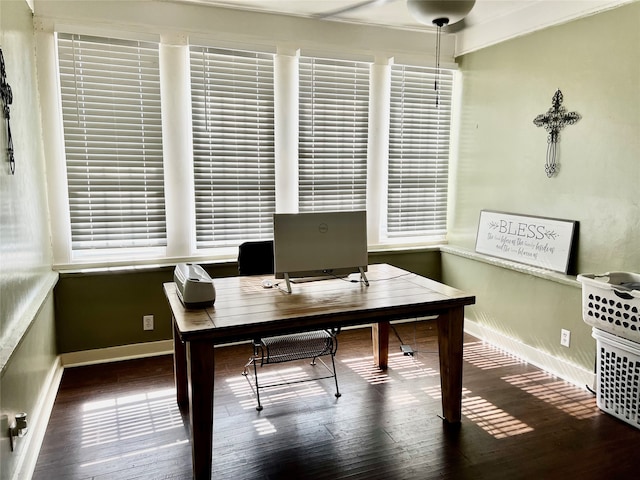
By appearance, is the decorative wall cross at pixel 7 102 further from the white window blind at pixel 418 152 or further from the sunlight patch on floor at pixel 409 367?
the white window blind at pixel 418 152

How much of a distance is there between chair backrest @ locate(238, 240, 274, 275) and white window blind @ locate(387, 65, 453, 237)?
1595mm

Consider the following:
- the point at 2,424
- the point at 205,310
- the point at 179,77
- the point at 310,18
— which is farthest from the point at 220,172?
the point at 2,424

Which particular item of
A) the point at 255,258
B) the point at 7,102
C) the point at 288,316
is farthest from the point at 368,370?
the point at 7,102

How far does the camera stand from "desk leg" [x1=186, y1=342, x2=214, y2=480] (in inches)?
85.4

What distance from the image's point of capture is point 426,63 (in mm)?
4422

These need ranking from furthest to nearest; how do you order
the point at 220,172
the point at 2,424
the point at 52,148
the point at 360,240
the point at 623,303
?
A: the point at 220,172 → the point at 52,148 → the point at 360,240 → the point at 623,303 → the point at 2,424

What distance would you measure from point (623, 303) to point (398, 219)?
2230mm

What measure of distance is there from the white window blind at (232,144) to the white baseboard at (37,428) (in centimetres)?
143

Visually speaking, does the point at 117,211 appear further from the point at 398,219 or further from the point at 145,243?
the point at 398,219

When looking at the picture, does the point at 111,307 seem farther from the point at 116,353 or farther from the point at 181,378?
the point at 181,378

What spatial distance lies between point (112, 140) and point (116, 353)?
1646 mm

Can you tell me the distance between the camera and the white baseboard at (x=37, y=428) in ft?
7.40

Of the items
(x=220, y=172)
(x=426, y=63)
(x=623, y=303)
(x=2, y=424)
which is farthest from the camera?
(x=426, y=63)

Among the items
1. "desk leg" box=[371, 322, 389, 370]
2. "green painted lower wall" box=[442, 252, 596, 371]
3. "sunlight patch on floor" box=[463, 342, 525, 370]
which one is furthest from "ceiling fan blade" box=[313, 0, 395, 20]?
"sunlight patch on floor" box=[463, 342, 525, 370]
